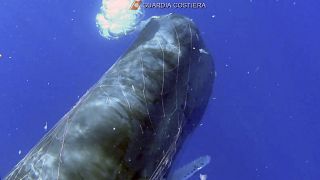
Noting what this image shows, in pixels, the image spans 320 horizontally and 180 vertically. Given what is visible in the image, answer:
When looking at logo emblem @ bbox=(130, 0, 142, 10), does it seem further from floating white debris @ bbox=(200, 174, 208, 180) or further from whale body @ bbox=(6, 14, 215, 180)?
floating white debris @ bbox=(200, 174, 208, 180)

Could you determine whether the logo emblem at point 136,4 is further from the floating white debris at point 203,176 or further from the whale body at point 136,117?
the floating white debris at point 203,176

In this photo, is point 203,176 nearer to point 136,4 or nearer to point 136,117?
point 136,4

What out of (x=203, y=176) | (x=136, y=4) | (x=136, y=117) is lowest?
(x=203, y=176)

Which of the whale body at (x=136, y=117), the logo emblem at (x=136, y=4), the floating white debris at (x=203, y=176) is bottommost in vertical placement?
the floating white debris at (x=203, y=176)

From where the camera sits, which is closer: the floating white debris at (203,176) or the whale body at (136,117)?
the whale body at (136,117)

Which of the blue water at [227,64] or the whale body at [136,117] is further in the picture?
the blue water at [227,64]

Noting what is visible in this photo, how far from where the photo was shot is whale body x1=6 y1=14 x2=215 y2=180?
3400 millimetres

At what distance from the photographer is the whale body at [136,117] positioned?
3400mm

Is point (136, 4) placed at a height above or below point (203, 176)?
above

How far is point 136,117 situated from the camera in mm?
3740

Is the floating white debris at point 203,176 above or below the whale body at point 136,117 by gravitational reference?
below

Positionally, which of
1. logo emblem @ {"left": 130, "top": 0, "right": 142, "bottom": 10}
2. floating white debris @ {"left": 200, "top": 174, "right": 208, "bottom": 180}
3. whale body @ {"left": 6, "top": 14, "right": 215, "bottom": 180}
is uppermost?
whale body @ {"left": 6, "top": 14, "right": 215, "bottom": 180}

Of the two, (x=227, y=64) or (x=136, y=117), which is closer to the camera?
(x=136, y=117)

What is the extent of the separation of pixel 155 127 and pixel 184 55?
960mm
